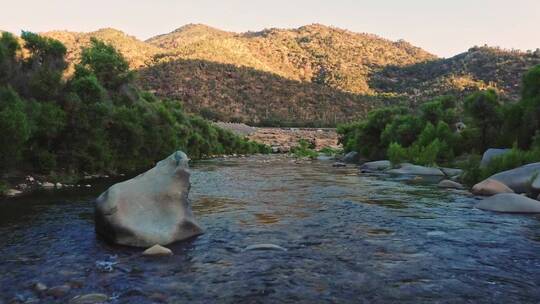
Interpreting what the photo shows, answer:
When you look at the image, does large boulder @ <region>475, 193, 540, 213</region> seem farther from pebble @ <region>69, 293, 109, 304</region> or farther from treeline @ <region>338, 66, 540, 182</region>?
pebble @ <region>69, 293, 109, 304</region>

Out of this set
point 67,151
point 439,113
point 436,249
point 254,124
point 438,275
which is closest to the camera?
point 438,275

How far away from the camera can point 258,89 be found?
541 ft

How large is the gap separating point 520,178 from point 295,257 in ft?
56.7

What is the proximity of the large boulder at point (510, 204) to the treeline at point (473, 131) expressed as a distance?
32.3ft

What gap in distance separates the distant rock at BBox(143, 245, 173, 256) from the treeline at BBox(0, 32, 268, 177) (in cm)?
1504

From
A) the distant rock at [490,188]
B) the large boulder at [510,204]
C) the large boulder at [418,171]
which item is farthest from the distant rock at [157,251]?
the large boulder at [418,171]

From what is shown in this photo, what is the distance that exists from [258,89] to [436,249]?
15401cm

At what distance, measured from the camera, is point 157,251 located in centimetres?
1259

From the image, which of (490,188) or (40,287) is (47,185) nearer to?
(40,287)

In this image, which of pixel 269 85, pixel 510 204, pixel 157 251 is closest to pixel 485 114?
pixel 510 204

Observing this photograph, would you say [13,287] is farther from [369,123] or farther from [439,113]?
[369,123]

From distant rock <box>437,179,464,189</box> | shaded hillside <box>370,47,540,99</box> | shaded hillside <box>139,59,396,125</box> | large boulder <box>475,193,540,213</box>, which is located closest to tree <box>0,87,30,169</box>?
large boulder <box>475,193,540,213</box>

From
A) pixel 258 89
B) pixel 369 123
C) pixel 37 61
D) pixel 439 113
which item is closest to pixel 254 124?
pixel 258 89

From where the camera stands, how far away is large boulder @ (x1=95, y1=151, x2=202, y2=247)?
13.5m
